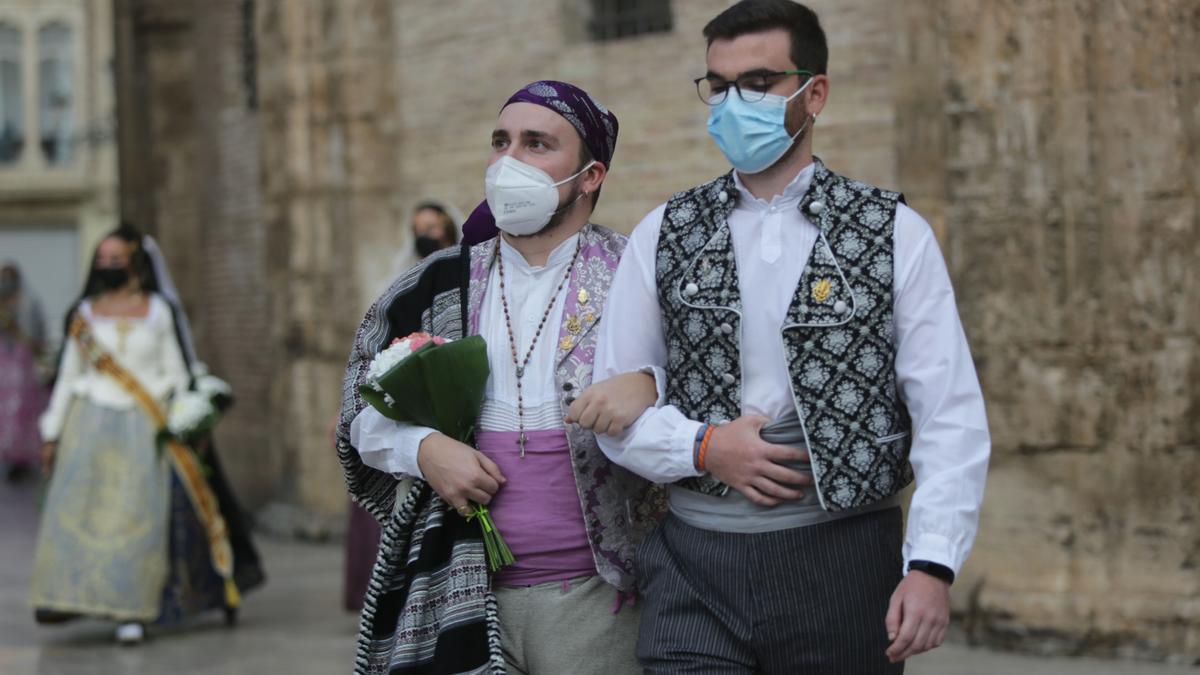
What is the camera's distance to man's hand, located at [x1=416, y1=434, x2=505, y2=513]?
3297mm

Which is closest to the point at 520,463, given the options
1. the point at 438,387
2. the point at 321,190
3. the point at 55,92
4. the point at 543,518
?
the point at 543,518

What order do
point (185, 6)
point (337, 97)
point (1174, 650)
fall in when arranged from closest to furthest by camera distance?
point (1174, 650)
point (337, 97)
point (185, 6)

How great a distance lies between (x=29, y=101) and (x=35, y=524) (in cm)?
2519

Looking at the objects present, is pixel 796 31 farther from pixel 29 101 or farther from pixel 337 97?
pixel 29 101

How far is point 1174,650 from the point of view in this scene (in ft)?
21.1

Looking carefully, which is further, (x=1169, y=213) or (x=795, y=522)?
(x=1169, y=213)

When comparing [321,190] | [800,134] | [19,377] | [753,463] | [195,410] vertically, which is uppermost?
[800,134]

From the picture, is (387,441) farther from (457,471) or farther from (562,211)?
(562,211)

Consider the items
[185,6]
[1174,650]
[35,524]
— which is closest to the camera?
[1174,650]

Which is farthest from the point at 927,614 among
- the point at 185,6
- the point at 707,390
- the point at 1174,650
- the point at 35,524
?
the point at 185,6

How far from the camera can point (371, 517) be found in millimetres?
7629

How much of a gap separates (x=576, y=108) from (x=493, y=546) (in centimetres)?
89

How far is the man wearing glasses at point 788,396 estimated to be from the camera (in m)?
2.97

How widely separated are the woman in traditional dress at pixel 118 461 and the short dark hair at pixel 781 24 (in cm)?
563
